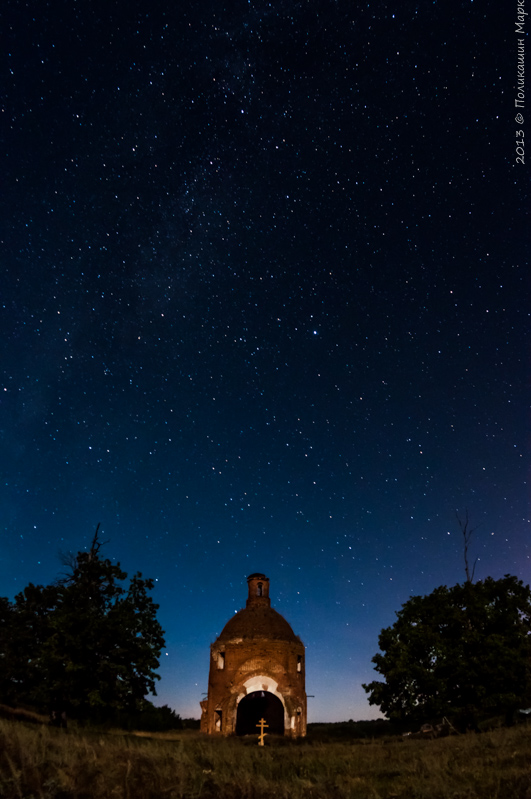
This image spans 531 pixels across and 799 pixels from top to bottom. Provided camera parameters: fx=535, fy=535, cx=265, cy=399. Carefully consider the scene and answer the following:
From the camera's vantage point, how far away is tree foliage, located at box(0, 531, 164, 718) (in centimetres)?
2217

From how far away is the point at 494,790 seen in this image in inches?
397

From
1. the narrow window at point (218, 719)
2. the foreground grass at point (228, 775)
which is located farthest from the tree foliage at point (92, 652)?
the narrow window at point (218, 719)

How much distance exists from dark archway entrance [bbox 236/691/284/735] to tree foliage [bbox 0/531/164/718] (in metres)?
20.7

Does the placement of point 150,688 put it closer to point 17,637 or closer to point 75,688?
point 75,688

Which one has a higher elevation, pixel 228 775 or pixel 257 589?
pixel 257 589

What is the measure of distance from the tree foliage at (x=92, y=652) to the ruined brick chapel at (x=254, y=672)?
45.3 ft

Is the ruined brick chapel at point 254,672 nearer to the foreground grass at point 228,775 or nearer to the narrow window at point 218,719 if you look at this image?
the narrow window at point 218,719

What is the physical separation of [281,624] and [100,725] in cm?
1659

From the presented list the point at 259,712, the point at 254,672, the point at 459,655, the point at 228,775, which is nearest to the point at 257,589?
the point at 254,672

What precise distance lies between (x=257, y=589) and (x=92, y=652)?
21493 millimetres

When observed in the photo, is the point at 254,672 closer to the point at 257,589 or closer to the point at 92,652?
the point at 257,589

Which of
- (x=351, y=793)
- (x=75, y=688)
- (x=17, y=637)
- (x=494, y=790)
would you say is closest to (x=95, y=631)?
(x=75, y=688)

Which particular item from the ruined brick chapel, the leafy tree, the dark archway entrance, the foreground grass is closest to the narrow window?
the ruined brick chapel

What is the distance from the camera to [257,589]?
4288 centimetres
